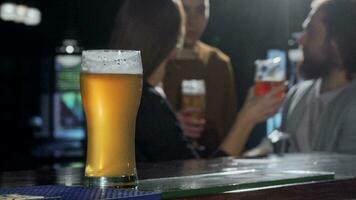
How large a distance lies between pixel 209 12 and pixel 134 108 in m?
3.20

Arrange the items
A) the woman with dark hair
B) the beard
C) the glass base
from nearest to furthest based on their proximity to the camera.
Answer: the glass base, the woman with dark hair, the beard

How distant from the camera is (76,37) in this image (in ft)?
21.7

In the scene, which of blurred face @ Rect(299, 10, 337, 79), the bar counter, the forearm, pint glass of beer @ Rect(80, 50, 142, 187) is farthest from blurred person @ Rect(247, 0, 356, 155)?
pint glass of beer @ Rect(80, 50, 142, 187)

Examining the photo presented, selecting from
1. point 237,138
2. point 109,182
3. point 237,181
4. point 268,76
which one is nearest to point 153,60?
point 268,76

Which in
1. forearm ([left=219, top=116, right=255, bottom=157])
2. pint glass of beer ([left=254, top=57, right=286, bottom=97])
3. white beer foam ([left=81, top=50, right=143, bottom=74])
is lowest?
forearm ([left=219, top=116, right=255, bottom=157])

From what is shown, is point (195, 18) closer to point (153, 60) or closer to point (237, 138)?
point (237, 138)

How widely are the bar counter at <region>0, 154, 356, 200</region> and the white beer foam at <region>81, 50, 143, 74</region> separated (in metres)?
0.21

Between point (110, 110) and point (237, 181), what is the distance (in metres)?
0.29

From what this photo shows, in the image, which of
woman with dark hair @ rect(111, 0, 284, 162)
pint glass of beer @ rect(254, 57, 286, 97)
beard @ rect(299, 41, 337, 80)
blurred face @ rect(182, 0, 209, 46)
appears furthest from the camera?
blurred face @ rect(182, 0, 209, 46)

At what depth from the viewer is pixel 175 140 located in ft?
8.59

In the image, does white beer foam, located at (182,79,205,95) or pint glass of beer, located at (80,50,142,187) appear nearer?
pint glass of beer, located at (80,50,142,187)

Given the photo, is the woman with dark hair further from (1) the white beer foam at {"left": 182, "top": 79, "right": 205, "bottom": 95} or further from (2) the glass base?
(2) the glass base

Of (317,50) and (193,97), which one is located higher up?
(317,50)

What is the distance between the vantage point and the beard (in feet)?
12.7
